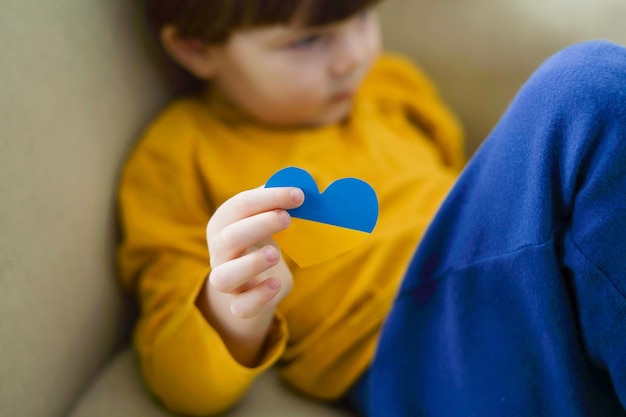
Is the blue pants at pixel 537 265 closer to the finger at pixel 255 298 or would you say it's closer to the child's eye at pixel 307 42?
the finger at pixel 255 298

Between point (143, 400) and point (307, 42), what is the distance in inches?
14.9

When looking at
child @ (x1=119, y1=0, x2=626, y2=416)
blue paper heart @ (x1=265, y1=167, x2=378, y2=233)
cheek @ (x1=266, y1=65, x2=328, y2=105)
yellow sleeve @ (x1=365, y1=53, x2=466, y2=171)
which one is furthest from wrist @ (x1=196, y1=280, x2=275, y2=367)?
yellow sleeve @ (x1=365, y1=53, x2=466, y2=171)

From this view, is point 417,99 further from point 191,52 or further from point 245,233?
point 245,233

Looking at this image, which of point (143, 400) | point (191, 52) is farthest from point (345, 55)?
point (143, 400)

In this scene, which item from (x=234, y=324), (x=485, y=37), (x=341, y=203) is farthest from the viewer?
(x=485, y=37)

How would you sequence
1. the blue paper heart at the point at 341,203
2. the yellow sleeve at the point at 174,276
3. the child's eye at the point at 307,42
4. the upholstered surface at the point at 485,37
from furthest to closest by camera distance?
the upholstered surface at the point at 485,37 < the child's eye at the point at 307,42 < the yellow sleeve at the point at 174,276 < the blue paper heart at the point at 341,203

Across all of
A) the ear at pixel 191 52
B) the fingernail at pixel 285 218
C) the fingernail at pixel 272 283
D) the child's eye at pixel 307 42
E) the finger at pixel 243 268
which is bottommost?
the fingernail at pixel 272 283

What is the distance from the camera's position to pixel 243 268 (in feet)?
1.36

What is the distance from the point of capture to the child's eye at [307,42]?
61cm

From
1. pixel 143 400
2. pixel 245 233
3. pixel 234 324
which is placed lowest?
pixel 143 400

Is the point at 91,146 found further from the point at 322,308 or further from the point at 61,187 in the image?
the point at 322,308

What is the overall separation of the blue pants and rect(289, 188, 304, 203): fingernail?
5.3 inches

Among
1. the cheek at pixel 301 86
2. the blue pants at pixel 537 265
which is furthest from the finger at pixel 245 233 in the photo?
the cheek at pixel 301 86

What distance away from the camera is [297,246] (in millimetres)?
417
